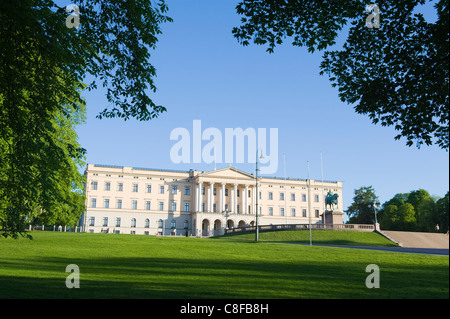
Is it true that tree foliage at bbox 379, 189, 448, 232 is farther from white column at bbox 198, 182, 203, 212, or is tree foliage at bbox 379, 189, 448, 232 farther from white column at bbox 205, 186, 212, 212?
white column at bbox 198, 182, 203, 212

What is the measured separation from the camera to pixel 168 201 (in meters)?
90.7

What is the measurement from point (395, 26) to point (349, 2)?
141cm

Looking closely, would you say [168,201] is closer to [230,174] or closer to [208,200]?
[208,200]

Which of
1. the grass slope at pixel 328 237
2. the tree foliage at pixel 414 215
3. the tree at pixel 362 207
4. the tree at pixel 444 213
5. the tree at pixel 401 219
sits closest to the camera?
the tree at pixel 444 213

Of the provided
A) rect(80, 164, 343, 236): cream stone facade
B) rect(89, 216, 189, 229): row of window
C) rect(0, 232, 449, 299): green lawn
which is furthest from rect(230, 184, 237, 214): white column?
rect(0, 232, 449, 299): green lawn

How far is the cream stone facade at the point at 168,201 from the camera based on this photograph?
8606 centimetres

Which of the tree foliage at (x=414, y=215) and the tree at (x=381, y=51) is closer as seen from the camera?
the tree at (x=381, y=51)

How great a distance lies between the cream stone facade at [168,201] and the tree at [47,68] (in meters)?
73.0

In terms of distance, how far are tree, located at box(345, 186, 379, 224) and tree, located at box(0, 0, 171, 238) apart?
265 ft

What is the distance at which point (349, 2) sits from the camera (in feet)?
32.7

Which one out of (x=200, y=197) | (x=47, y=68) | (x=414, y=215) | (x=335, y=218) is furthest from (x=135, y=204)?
(x=47, y=68)

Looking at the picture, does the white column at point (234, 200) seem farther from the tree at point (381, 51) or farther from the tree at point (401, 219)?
the tree at point (381, 51)

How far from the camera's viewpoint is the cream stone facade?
282 ft

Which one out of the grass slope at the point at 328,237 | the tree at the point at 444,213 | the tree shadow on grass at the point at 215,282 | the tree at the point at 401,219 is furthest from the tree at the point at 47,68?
the tree at the point at 401,219
